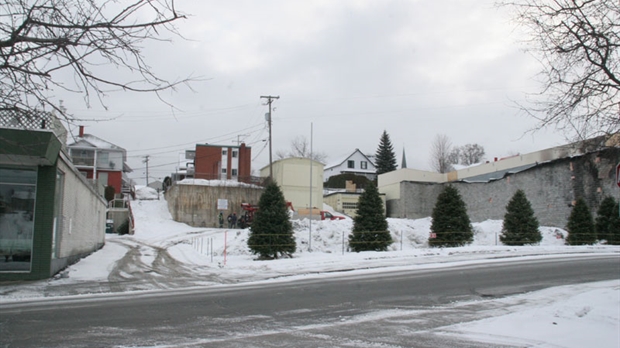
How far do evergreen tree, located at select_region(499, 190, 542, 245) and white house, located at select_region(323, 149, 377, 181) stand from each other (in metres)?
67.6

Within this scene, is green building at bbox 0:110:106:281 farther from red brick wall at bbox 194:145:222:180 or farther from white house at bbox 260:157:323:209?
red brick wall at bbox 194:145:222:180

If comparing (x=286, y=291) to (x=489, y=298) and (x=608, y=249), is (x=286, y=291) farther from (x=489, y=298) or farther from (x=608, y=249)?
(x=608, y=249)

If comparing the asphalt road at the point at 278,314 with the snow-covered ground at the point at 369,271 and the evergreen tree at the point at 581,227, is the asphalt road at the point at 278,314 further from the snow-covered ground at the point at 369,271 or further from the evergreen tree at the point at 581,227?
the evergreen tree at the point at 581,227

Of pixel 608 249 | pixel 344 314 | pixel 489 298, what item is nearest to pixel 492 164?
pixel 608 249

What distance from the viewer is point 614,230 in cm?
3322

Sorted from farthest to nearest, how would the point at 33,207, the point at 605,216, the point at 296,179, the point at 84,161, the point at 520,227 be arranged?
the point at 84,161, the point at 296,179, the point at 605,216, the point at 520,227, the point at 33,207

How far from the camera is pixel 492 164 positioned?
184 ft

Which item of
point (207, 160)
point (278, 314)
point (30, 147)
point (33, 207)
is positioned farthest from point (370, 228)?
point (207, 160)

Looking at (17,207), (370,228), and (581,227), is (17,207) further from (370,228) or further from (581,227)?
(581,227)

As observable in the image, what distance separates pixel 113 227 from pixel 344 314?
48.1 meters

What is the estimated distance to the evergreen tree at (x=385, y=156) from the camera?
103 metres

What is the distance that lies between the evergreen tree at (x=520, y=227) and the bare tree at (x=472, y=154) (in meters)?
70.3

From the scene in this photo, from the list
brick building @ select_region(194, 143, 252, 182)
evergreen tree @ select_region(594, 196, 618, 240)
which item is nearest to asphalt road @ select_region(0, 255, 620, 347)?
evergreen tree @ select_region(594, 196, 618, 240)

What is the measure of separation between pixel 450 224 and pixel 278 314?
21638 mm
